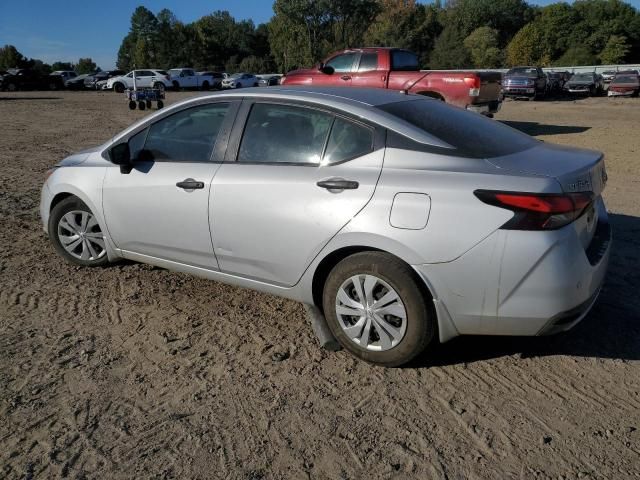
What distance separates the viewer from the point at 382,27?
70312 mm

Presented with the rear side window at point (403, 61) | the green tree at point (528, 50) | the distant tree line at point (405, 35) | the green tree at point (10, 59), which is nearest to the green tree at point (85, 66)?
the distant tree line at point (405, 35)

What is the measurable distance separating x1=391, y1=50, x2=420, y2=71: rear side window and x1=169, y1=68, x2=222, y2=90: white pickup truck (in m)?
28.8

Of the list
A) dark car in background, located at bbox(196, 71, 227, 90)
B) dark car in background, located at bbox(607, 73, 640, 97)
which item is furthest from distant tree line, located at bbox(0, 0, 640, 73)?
dark car in background, located at bbox(607, 73, 640, 97)

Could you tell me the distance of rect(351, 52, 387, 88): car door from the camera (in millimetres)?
13469

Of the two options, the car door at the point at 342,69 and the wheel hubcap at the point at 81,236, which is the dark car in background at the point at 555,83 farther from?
the wheel hubcap at the point at 81,236

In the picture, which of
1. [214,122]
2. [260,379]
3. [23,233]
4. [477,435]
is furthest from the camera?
[23,233]

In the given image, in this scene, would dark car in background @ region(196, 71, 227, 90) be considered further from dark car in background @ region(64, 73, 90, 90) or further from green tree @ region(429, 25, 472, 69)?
green tree @ region(429, 25, 472, 69)

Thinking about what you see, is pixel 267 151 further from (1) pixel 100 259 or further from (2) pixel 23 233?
(2) pixel 23 233

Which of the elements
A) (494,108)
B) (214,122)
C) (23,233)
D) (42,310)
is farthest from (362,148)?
(494,108)

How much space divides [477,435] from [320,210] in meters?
1.48

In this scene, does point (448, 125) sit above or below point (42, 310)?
above

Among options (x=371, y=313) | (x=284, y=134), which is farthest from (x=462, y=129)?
(x=371, y=313)

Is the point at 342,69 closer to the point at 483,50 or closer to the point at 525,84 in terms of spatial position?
the point at 525,84

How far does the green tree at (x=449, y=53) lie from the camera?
69.0 metres
